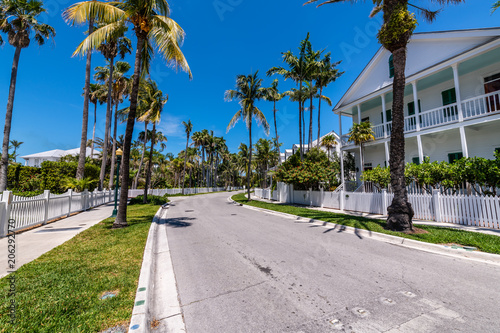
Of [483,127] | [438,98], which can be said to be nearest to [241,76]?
[438,98]

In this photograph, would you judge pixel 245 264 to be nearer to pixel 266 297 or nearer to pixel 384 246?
pixel 266 297

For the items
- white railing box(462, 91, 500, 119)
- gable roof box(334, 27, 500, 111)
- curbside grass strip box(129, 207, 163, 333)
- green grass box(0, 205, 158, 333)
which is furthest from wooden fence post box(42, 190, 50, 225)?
white railing box(462, 91, 500, 119)

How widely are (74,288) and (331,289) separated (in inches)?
166

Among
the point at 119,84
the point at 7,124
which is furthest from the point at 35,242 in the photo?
the point at 119,84

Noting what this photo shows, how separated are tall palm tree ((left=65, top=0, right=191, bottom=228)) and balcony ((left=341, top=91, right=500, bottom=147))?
46.8ft

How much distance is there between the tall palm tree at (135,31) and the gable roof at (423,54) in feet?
46.5

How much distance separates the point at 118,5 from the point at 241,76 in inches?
564

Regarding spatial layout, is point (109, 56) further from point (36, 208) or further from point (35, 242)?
point (35, 242)

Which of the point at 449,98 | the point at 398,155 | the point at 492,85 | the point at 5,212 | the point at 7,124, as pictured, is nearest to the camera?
the point at 5,212

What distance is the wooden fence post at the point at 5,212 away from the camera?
21.9 ft

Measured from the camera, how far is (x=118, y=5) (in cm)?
903

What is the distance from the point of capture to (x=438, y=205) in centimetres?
949

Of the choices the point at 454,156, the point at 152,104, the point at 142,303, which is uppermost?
the point at 152,104

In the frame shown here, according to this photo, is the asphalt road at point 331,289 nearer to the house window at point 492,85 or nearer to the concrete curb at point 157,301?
the concrete curb at point 157,301
